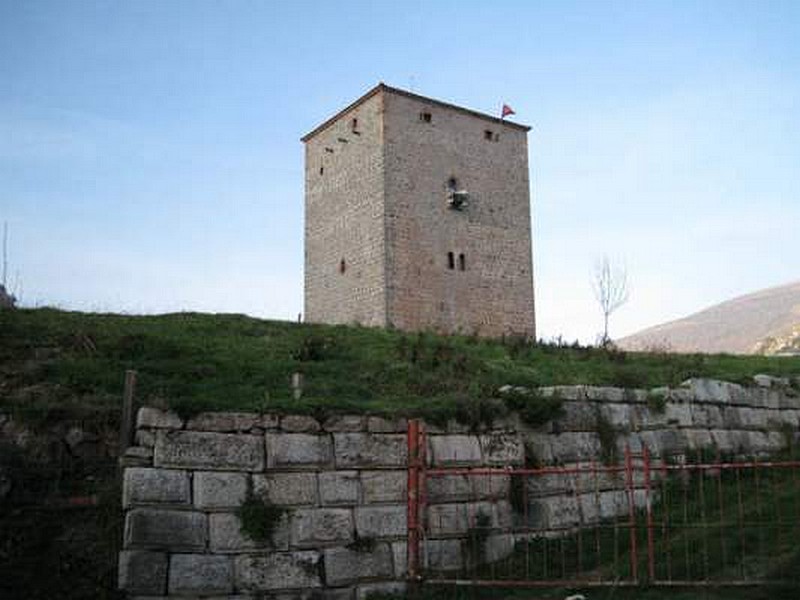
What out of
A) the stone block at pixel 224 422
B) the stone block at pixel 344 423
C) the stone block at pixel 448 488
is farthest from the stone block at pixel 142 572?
the stone block at pixel 448 488

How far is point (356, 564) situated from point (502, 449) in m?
2.31

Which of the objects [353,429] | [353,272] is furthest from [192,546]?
[353,272]

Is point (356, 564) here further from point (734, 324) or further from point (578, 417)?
point (734, 324)

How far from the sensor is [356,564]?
7891 millimetres

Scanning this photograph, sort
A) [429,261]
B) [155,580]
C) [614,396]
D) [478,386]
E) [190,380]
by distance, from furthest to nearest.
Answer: [429,261]
[614,396]
[478,386]
[190,380]
[155,580]

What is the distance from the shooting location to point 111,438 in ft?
25.6

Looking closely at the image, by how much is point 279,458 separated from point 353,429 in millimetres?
879

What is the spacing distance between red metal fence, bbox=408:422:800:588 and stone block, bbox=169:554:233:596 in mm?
1893

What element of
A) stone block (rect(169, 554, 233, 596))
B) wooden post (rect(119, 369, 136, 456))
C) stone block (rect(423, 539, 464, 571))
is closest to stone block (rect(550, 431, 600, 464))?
stone block (rect(423, 539, 464, 571))

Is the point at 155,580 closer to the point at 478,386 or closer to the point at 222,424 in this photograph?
the point at 222,424

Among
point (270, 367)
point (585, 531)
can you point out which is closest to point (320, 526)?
point (270, 367)

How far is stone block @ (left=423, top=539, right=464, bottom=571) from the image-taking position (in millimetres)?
8227

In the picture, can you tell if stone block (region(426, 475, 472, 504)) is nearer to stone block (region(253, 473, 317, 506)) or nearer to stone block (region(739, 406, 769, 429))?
stone block (region(253, 473, 317, 506))

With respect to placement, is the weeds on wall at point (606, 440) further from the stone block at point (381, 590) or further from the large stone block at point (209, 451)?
the large stone block at point (209, 451)
